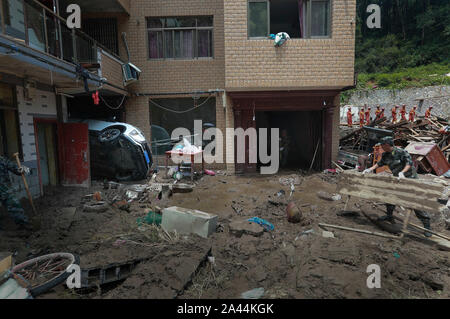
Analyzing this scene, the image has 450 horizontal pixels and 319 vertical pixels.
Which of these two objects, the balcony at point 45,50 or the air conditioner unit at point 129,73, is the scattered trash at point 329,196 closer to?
the balcony at point 45,50

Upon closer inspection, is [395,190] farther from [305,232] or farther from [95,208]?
[95,208]

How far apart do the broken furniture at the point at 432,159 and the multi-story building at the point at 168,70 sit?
2855 mm

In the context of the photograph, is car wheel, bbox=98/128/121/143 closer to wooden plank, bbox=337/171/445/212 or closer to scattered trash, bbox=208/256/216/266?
scattered trash, bbox=208/256/216/266

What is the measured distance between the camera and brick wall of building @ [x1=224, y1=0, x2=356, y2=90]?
920 cm

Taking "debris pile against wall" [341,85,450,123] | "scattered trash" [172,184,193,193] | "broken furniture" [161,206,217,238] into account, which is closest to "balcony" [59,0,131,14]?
"scattered trash" [172,184,193,193]

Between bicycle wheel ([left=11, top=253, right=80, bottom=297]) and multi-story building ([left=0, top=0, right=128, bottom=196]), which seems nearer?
bicycle wheel ([left=11, top=253, right=80, bottom=297])

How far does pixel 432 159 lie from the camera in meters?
9.41

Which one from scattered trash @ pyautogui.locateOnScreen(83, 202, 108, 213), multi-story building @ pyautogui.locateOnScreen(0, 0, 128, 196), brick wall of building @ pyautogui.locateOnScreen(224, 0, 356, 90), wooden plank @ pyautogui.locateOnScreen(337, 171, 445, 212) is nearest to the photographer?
wooden plank @ pyautogui.locateOnScreen(337, 171, 445, 212)

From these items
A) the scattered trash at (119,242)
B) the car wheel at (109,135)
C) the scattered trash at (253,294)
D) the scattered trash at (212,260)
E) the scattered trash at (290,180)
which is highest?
the car wheel at (109,135)

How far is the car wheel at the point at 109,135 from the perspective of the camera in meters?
9.18

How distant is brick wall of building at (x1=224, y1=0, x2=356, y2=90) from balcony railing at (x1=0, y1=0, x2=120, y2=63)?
15.2 feet

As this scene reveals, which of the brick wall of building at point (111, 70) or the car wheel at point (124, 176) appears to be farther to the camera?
the car wheel at point (124, 176)

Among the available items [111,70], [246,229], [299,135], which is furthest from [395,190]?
[299,135]

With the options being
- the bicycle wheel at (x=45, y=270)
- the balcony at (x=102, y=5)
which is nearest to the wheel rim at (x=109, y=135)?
the balcony at (x=102, y=5)
